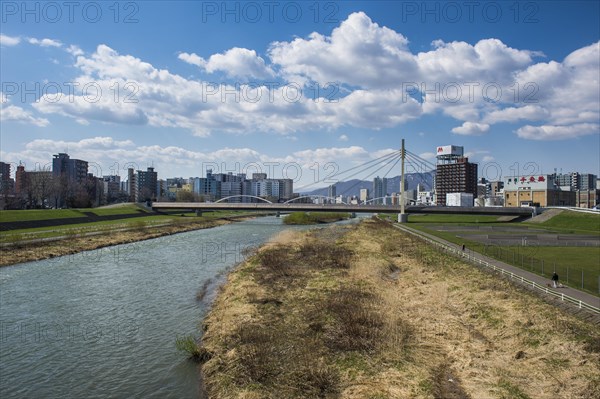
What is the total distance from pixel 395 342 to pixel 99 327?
579 inches

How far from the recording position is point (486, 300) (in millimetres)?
21719

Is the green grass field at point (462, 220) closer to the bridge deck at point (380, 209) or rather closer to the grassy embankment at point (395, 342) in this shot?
the bridge deck at point (380, 209)

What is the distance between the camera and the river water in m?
14.0

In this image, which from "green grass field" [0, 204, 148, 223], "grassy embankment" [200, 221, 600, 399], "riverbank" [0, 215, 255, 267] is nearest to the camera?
"grassy embankment" [200, 221, 600, 399]

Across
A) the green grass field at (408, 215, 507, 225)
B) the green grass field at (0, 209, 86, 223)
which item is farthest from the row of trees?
the green grass field at (408, 215, 507, 225)

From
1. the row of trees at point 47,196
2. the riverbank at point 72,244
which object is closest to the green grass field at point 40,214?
the riverbank at point 72,244

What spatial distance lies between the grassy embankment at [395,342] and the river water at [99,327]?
6.03 feet

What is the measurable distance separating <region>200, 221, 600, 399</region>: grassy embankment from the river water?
1836 millimetres

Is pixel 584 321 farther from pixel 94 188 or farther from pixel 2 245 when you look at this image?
pixel 94 188

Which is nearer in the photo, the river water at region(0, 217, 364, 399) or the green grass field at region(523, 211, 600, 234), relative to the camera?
the river water at region(0, 217, 364, 399)

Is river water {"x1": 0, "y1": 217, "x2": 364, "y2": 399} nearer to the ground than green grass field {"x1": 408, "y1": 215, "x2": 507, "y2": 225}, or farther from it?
farther from it

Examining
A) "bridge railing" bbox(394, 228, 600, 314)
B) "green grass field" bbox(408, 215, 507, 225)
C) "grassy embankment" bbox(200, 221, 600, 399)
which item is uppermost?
"bridge railing" bbox(394, 228, 600, 314)

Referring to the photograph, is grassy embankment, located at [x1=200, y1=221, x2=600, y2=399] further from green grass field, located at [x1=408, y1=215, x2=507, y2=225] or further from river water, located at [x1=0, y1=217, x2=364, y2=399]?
green grass field, located at [x1=408, y1=215, x2=507, y2=225]

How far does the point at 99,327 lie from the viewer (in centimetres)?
1973
